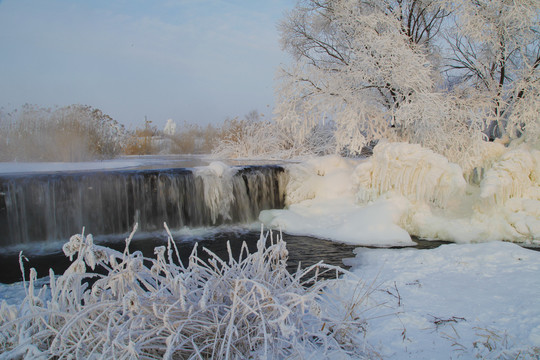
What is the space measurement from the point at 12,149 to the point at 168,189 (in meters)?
5.48

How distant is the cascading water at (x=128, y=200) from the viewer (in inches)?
245

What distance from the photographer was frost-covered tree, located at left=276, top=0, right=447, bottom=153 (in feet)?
27.7

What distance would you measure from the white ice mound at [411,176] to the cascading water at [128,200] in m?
2.20

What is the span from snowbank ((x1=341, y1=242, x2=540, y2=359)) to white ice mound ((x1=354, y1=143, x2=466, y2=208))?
7.48ft

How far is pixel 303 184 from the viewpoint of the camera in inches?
331

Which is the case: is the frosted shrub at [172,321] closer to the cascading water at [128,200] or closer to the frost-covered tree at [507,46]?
the cascading water at [128,200]

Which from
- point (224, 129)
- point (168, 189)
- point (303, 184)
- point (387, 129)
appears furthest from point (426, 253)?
point (224, 129)

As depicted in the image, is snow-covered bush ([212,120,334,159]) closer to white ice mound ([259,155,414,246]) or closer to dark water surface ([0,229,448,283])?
white ice mound ([259,155,414,246])

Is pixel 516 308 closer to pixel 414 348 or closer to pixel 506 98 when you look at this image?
pixel 414 348

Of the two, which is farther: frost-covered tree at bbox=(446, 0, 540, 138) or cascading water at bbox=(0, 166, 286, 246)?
frost-covered tree at bbox=(446, 0, 540, 138)

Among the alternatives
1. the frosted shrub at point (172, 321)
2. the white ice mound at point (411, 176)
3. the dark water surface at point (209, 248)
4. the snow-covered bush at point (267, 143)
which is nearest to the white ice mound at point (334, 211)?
the white ice mound at point (411, 176)

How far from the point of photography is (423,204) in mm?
6684

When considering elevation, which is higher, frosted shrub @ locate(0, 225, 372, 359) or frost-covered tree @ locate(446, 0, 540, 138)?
frost-covered tree @ locate(446, 0, 540, 138)

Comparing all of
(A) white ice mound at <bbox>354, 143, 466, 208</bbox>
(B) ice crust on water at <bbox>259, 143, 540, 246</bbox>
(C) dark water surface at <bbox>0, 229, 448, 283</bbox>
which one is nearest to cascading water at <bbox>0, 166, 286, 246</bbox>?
(C) dark water surface at <bbox>0, 229, 448, 283</bbox>
